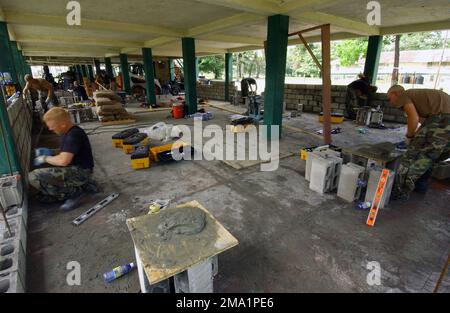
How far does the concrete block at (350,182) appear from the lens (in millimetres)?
3217

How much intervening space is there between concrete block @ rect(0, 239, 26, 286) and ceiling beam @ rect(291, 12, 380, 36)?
6.02 metres

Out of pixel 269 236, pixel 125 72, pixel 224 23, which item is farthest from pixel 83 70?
pixel 269 236

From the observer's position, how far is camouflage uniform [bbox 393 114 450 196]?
3121mm

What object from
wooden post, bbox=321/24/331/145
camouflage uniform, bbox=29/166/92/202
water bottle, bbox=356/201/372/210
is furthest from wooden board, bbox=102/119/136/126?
water bottle, bbox=356/201/372/210

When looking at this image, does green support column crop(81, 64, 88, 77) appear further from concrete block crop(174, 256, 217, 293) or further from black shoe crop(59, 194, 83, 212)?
concrete block crop(174, 256, 217, 293)

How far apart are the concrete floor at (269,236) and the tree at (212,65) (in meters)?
30.1

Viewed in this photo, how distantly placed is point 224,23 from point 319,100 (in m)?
5.28

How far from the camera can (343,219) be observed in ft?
9.73

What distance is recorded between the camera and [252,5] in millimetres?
4562

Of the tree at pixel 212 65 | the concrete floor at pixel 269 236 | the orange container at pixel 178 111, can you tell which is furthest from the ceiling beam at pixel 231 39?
the tree at pixel 212 65

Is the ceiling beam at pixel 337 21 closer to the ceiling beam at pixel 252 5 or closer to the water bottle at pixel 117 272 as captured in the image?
the ceiling beam at pixel 252 5

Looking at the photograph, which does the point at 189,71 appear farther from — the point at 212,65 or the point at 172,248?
the point at 212,65

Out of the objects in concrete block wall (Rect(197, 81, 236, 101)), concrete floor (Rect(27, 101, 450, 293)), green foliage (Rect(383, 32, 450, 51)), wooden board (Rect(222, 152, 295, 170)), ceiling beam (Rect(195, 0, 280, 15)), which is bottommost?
concrete floor (Rect(27, 101, 450, 293))
